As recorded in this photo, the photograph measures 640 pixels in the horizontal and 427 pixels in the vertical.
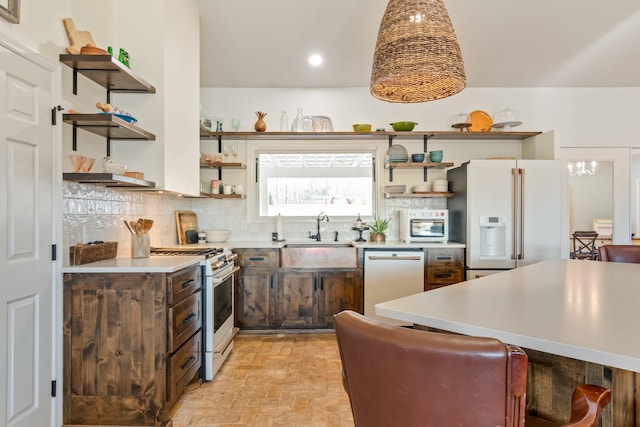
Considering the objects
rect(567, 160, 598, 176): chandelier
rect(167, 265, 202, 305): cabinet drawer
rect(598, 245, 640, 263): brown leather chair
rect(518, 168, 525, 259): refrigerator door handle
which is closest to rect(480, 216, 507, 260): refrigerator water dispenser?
rect(518, 168, 525, 259): refrigerator door handle

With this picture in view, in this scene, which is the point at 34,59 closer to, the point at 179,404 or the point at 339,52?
the point at 179,404

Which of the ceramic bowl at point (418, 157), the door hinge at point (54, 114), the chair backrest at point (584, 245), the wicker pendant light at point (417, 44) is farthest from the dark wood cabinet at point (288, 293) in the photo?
the chair backrest at point (584, 245)

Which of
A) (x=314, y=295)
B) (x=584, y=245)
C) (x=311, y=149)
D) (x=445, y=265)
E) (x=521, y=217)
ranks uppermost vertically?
(x=311, y=149)

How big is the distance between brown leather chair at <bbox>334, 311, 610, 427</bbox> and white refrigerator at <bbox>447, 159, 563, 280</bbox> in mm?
3101

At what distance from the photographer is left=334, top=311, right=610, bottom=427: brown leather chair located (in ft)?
2.12

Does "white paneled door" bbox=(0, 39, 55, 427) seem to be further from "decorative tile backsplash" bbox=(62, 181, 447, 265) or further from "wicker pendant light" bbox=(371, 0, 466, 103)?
"wicker pendant light" bbox=(371, 0, 466, 103)

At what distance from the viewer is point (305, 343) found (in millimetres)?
3537

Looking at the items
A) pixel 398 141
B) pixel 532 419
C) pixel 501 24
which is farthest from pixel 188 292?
pixel 501 24

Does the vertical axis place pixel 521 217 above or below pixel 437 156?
below

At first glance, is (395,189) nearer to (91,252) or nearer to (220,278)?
(220,278)

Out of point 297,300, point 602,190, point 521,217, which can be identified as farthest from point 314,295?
point 602,190

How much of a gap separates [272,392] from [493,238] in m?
2.65

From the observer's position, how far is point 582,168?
4402 mm

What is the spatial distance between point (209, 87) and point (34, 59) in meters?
2.57
